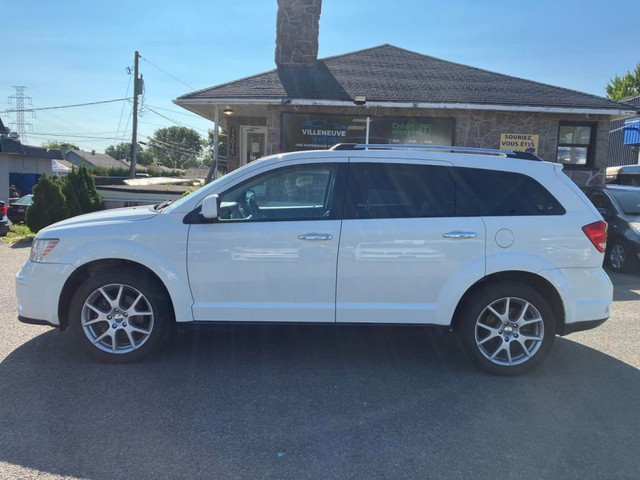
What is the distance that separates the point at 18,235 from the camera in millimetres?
13180

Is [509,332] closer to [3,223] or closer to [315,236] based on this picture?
[315,236]

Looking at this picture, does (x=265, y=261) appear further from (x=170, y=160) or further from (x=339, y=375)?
(x=170, y=160)

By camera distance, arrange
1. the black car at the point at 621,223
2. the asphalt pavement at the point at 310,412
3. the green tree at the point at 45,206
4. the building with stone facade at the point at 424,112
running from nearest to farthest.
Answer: the asphalt pavement at the point at 310,412, the black car at the point at 621,223, the building with stone facade at the point at 424,112, the green tree at the point at 45,206

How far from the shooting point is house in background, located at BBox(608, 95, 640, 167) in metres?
23.8

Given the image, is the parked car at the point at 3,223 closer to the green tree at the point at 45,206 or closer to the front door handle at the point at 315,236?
the green tree at the point at 45,206

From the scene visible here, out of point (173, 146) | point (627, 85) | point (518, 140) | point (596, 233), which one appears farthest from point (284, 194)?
point (173, 146)

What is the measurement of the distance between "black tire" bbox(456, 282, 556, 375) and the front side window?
1479 millimetres

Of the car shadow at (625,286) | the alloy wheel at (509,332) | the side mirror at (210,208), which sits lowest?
the car shadow at (625,286)

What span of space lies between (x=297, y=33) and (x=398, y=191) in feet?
36.0

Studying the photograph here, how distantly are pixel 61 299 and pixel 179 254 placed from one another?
A: 3.66ft

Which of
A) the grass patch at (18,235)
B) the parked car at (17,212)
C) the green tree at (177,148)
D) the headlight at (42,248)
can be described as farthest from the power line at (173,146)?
the headlight at (42,248)

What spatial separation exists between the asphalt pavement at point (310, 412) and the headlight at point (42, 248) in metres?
0.91

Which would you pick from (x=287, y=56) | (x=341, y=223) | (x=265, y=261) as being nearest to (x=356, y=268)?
(x=341, y=223)

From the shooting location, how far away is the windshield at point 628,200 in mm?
9742
